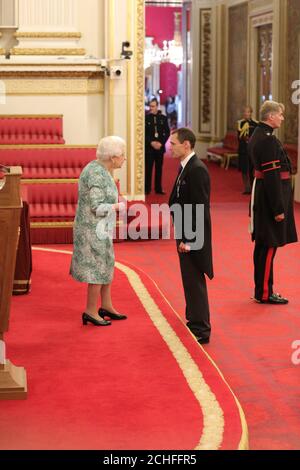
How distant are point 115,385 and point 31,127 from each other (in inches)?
312

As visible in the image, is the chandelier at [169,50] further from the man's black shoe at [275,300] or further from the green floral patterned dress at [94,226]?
the green floral patterned dress at [94,226]

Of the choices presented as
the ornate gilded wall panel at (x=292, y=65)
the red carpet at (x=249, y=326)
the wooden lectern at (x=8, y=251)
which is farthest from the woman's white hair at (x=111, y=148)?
the ornate gilded wall panel at (x=292, y=65)

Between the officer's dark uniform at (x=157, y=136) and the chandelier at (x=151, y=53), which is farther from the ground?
the chandelier at (x=151, y=53)

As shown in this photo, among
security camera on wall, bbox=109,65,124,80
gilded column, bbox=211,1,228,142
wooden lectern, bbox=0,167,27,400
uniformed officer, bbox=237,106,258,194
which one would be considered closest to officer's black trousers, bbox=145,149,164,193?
uniformed officer, bbox=237,106,258,194

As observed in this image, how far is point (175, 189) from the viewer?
6.63 m

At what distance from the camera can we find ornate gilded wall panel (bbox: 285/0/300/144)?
17.5 m

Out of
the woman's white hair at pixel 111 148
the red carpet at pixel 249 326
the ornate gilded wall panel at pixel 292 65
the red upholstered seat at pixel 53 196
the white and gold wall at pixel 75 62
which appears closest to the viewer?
the red carpet at pixel 249 326

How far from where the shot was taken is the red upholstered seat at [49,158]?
39.5 ft

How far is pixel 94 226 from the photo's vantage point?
21.6 feet

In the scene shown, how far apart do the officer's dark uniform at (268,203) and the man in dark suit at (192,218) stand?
1.41 metres

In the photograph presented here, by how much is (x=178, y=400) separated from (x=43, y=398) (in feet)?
2.36

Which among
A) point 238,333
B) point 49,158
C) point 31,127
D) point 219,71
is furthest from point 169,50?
point 238,333

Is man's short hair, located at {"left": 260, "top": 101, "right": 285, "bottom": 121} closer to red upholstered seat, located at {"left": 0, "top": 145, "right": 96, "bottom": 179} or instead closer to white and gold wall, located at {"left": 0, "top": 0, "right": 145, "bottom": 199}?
red upholstered seat, located at {"left": 0, "top": 145, "right": 96, "bottom": 179}
